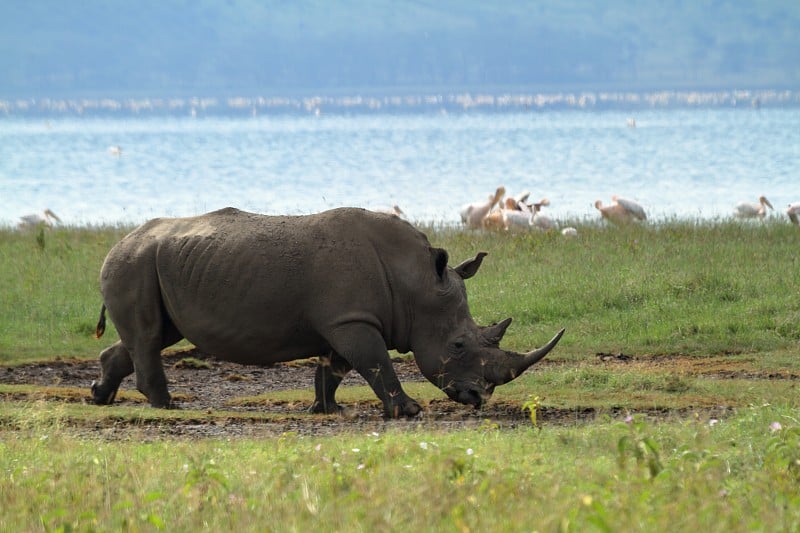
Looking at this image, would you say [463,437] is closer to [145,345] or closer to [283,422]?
[283,422]

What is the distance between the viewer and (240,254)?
441 inches

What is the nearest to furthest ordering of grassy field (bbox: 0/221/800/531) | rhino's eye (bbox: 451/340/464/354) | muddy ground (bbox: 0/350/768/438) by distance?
grassy field (bbox: 0/221/800/531), muddy ground (bbox: 0/350/768/438), rhino's eye (bbox: 451/340/464/354)

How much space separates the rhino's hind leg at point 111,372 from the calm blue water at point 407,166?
1600cm

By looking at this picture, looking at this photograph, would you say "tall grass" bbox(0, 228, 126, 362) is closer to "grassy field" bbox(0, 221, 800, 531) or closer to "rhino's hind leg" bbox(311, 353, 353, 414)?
"grassy field" bbox(0, 221, 800, 531)

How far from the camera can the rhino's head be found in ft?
36.0

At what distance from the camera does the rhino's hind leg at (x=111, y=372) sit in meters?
11.9

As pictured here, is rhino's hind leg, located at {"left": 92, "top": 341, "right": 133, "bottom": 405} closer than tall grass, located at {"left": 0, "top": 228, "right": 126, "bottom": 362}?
Yes

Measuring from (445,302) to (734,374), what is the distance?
10.3ft

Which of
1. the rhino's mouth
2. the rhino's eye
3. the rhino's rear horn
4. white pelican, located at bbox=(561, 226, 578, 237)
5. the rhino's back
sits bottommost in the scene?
the rhino's mouth

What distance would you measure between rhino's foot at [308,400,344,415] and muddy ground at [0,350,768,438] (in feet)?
0.33

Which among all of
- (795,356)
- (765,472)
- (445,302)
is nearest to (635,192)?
(795,356)

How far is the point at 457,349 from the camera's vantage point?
11.1 m

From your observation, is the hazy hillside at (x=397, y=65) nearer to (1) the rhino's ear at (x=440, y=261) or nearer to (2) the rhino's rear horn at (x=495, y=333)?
(1) the rhino's ear at (x=440, y=261)

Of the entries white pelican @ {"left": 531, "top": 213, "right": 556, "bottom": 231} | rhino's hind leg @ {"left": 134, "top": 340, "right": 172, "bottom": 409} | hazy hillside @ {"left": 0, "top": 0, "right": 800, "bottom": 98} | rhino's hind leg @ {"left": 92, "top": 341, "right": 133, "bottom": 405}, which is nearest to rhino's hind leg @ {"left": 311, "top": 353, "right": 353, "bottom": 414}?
rhino's hind leg @ {"left": 134, "top": 340, "right": 172, "bottom": 409}
